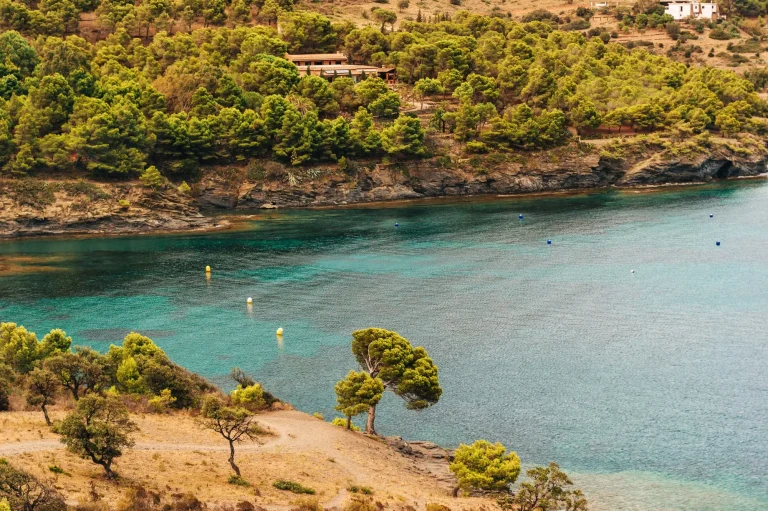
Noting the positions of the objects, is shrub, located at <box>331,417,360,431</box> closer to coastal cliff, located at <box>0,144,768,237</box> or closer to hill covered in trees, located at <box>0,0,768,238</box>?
coastal cliff, located at <box>0,144,768,237</box>

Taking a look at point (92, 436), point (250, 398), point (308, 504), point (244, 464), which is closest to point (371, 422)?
point (250, 398)

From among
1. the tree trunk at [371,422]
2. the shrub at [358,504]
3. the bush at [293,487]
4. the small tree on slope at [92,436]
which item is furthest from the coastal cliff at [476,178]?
the shrub at [358,504]

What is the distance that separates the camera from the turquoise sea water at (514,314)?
62.2 metres

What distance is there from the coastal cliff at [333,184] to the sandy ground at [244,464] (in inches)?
3355

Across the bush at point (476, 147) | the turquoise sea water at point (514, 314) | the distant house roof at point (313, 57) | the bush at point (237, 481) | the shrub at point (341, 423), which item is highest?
the distant house roof at point (313, 57)

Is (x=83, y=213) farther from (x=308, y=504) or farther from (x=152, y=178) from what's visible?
(x=308, y=504)

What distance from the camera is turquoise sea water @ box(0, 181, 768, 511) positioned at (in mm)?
62219

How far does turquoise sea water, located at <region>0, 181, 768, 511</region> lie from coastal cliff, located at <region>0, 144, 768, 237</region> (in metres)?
6.75

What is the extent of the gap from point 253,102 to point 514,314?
9094 cm

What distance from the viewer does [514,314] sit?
9075 cm

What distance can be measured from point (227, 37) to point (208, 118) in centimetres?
4064

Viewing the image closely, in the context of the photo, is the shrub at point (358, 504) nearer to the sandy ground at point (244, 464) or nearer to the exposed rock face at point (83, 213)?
the sandy ground at point (244, 464)

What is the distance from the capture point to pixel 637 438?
2452 inches

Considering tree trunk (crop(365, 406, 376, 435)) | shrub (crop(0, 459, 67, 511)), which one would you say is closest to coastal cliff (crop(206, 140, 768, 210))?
tree trunk (crop(365, 406, 376, 435))
